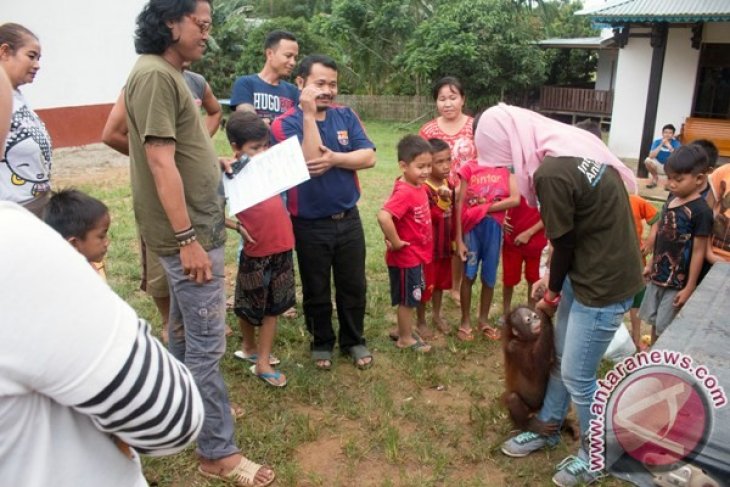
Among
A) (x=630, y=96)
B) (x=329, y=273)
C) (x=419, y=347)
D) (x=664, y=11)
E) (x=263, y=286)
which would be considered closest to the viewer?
(x=263, y=286)

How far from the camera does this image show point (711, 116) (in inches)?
458

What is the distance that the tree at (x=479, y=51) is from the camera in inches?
675

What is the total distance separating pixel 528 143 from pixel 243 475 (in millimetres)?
1866

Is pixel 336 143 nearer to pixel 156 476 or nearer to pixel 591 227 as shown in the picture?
pixel 591 227

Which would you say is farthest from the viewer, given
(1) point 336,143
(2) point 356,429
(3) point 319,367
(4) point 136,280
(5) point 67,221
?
(4) point 136,280

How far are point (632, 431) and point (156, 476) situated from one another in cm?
202

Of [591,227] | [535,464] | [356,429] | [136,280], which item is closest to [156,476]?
[356,429]

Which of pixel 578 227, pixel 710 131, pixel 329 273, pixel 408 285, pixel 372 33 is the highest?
pixel 372 33

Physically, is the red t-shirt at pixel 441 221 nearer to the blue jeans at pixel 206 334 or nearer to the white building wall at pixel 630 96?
the blue jeans at pixel 206 334

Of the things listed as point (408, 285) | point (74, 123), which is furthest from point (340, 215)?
point (74, 123)

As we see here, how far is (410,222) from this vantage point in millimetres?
3643

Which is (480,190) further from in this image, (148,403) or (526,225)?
(148,403)

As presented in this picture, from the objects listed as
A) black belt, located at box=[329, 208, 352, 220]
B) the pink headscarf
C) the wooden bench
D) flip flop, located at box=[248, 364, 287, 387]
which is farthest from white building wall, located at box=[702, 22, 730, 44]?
flip flop, located at box=[248, 364, 287, 387]

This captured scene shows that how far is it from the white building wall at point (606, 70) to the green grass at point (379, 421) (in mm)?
17577
